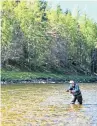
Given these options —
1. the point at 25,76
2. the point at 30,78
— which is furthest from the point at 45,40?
the point at 30,78

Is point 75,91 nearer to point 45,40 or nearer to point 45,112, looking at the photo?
point 45,112

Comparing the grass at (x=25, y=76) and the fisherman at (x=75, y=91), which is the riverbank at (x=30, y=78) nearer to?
the grass at (x=25, y=76)

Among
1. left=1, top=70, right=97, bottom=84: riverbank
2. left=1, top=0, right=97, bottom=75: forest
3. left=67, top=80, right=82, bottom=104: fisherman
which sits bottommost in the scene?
left=1, top=70, right=97, bottom=84: riverbank

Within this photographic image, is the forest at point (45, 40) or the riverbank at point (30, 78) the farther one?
the forest at point (45, 40)

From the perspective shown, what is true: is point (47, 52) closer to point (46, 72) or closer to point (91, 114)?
point (46, 72)

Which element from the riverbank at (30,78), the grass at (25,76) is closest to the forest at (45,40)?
the grass at (25,76)

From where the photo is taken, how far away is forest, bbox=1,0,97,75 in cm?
6919

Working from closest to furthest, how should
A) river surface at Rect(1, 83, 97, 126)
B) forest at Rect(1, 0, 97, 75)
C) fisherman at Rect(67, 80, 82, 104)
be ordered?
river surface at Rect(1, 83, 97, 126), fisherman at Rect(67, 80, 82, 104), forest at Rect(1, 0, 97, 75)

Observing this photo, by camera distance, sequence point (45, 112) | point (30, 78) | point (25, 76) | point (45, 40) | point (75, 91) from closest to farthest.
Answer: point (45, 112) < point (75, 91) < point (30, 78) < point (25, 76) < point (45, 40)

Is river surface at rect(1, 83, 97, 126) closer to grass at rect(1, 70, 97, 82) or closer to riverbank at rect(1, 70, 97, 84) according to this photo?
riverbank at rect(1, 70, 97, 84)

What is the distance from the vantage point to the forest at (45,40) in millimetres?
69188

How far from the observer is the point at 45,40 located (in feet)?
253

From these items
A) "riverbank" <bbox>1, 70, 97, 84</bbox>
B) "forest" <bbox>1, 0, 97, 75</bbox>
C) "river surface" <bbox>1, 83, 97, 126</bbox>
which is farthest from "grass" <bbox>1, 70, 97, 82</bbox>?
"river surface" <bbox>1, 83, 97, 126</bbox>

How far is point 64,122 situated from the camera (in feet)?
74.7
